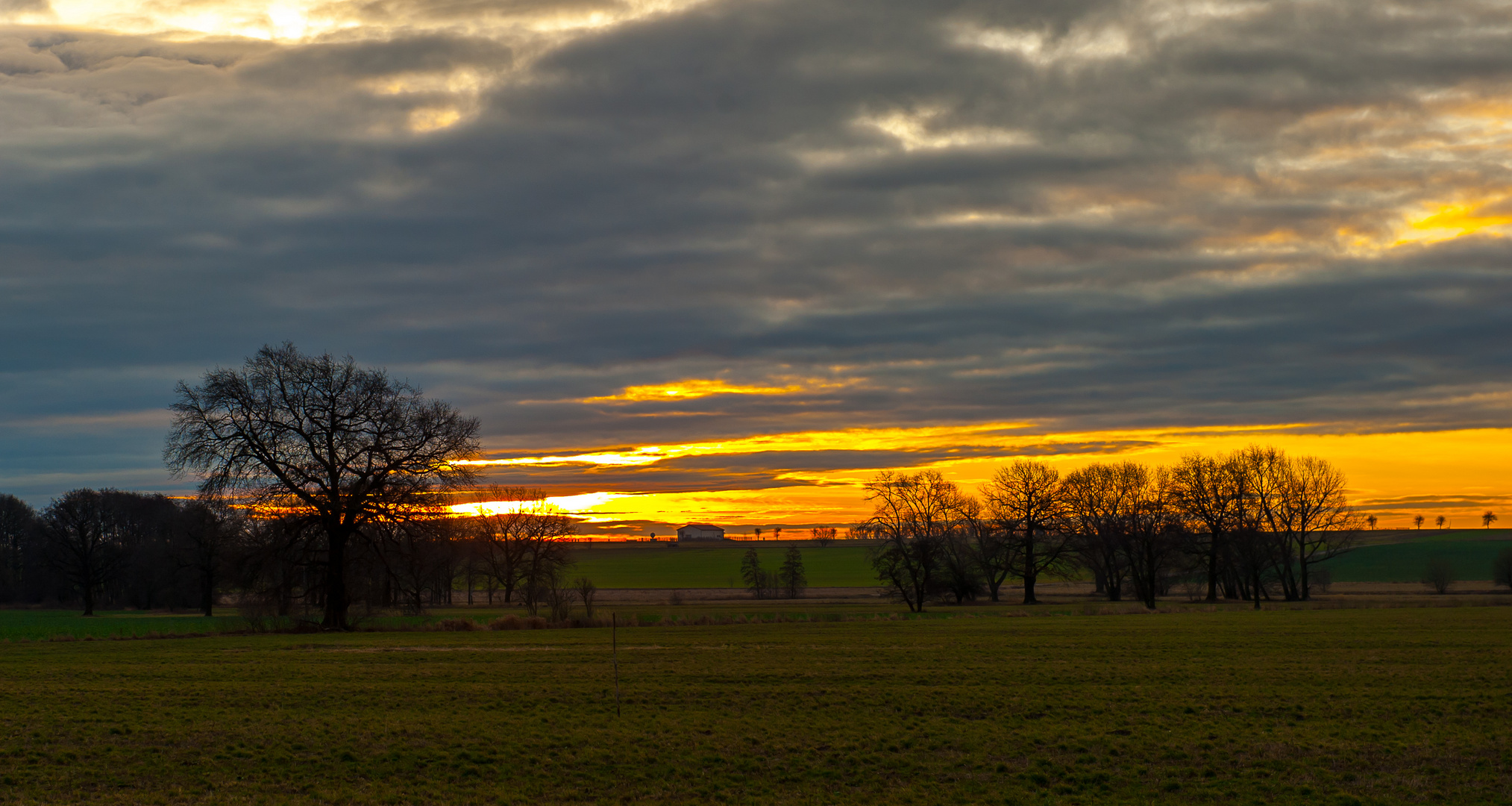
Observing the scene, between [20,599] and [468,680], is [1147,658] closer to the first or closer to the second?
[468,680]

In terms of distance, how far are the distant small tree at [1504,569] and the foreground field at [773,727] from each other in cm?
7901

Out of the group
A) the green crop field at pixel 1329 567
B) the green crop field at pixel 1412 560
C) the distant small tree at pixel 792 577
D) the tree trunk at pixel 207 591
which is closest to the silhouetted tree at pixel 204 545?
the tree trunk at pixel 207 591

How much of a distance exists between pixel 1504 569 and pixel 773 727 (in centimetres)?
10820

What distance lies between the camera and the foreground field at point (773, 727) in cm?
1413

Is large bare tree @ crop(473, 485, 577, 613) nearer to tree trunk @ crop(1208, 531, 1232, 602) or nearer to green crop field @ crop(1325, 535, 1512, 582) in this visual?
tree trunk @ crop(1208, 531, 1232, 602)

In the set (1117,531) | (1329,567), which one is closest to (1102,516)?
(1117,531)

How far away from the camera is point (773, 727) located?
1844cm

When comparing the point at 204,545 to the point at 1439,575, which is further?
the point at 1439,575

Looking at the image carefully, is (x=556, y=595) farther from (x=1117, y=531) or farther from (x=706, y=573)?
(x=706, y=573)

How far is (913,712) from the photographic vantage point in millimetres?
20031

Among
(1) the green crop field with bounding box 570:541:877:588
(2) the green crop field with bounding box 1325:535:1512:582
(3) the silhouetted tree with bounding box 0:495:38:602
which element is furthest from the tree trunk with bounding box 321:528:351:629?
(2) the green crop field with bounding box 1325:535:1512:582

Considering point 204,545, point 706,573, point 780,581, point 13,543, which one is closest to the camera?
point 204,545

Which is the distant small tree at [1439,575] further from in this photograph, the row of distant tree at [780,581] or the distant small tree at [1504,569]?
the row of distant tree at [780,581]

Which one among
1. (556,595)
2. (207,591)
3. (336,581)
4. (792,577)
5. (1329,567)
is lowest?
(1329,567)
